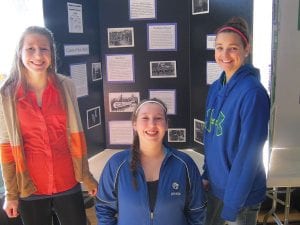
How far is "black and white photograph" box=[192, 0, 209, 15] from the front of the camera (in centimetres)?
203

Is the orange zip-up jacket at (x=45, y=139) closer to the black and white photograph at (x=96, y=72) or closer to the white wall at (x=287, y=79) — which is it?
the black and white photograph at (x=96, y=72)

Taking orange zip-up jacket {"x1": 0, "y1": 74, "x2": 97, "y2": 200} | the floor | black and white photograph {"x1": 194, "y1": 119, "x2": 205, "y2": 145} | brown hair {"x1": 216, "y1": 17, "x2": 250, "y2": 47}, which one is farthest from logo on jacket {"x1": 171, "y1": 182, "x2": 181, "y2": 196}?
the floor

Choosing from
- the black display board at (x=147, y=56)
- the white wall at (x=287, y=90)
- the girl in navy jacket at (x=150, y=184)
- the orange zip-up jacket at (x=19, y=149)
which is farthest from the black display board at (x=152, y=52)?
the girl in navy jacket at (x=150, y=184)

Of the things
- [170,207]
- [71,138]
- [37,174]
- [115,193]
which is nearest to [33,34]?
[71,138]

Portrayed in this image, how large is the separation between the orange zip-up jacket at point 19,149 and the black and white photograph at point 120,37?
772mm

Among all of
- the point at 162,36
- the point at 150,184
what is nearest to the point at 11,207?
the point at 150,184

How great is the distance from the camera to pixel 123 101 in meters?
2.34

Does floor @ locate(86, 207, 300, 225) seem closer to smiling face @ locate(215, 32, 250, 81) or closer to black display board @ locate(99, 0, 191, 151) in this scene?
black display board @ locate(99, 0, 191, 151)

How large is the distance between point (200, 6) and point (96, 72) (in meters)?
0.76

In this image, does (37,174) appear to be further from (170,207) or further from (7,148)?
(170,207)

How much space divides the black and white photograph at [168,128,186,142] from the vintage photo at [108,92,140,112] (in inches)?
11.9

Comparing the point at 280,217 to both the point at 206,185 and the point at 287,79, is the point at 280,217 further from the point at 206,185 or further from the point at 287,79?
the point at 206,185

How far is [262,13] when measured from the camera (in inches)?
73.3

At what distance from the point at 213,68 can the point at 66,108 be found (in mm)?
967
